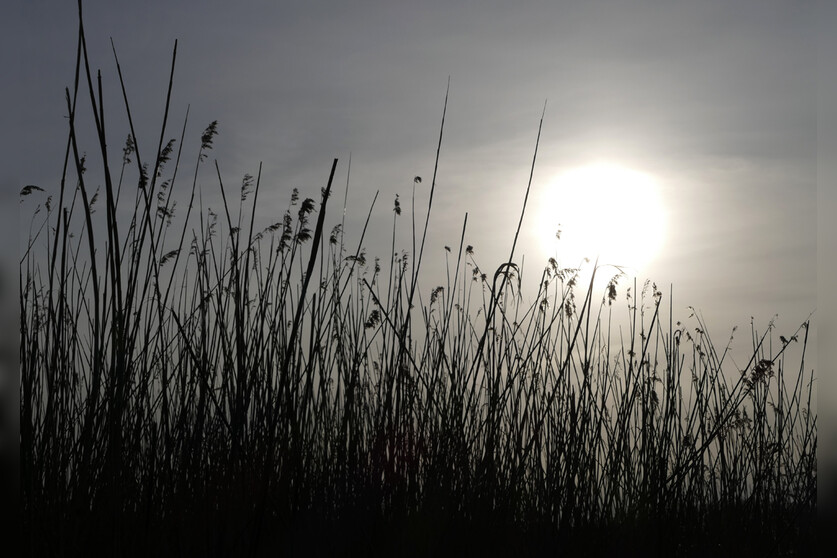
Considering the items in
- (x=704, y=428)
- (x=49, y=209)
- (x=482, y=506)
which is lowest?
(x=482, y=506)

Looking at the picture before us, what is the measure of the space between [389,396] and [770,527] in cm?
190

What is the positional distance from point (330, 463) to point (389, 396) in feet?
1.06

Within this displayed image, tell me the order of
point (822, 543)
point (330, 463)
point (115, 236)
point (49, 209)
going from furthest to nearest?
point (49, 209) < point (822, 543) < point (330, 463) < point (115, 236)

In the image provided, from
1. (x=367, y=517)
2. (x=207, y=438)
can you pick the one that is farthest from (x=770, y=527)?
(x=207, y=438)

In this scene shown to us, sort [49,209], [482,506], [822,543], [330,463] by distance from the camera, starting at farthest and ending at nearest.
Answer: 1. [49,209]
2. [822,543]
3. [330,463]
4. [482,506]

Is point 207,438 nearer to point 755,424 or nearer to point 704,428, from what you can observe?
point 704,428

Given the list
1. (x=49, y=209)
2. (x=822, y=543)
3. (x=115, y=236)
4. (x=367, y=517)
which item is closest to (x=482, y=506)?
(x=367, y=517)

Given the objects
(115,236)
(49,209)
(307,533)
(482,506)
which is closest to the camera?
(115,236)

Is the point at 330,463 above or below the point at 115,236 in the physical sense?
below

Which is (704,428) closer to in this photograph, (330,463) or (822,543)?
(822,543)

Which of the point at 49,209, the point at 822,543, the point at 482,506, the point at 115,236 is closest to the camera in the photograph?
the point at 115,236

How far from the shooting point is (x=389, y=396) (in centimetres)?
191

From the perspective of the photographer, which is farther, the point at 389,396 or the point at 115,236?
the point at 389,396

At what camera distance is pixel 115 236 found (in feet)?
3.19
